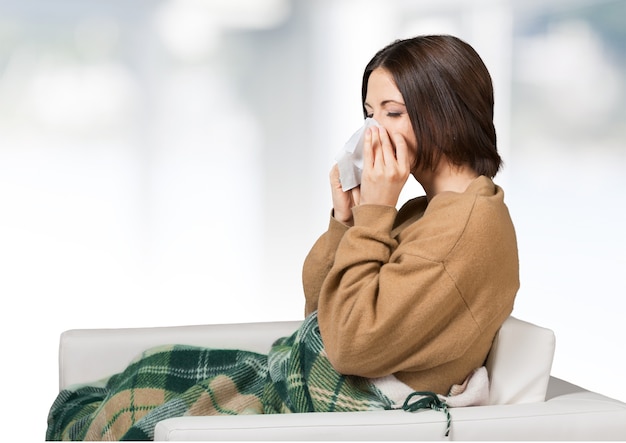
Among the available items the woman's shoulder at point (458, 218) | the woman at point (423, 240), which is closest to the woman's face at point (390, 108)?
the woman at point (423, 240)

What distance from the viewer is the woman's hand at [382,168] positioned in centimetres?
201

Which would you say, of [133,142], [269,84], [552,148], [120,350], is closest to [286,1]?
[269,84]

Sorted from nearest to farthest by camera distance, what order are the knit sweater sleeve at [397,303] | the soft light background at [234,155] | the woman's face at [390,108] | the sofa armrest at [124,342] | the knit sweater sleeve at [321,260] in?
the knit sweater sleeve at [397,303] < the woman's face at [390,108] < the knit sweater sleeve at [321,260] < the sofa armrest at [124,342] < the soft light background at [234,155]

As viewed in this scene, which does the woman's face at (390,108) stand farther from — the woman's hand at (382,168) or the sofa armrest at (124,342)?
the sofa armrest at (124,342)

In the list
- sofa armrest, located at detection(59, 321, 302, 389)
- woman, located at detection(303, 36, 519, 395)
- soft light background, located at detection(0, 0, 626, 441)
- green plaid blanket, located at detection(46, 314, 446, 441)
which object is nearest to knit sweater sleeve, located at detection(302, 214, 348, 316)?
woman, located at detection(303, 36, 519, 395)

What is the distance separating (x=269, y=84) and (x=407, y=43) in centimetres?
233

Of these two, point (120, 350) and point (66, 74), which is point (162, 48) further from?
point (120, 350)

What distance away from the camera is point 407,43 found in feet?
6.98

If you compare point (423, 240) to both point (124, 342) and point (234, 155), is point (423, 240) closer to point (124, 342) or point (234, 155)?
point (124, 342)

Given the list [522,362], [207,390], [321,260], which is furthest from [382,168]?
[207,390]

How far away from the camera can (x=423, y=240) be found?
1.87 m

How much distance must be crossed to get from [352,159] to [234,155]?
2282 mm

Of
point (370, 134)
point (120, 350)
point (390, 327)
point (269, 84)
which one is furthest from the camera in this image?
point (269, 84)

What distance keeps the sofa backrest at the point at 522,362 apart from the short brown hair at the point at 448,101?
1.12 feet
